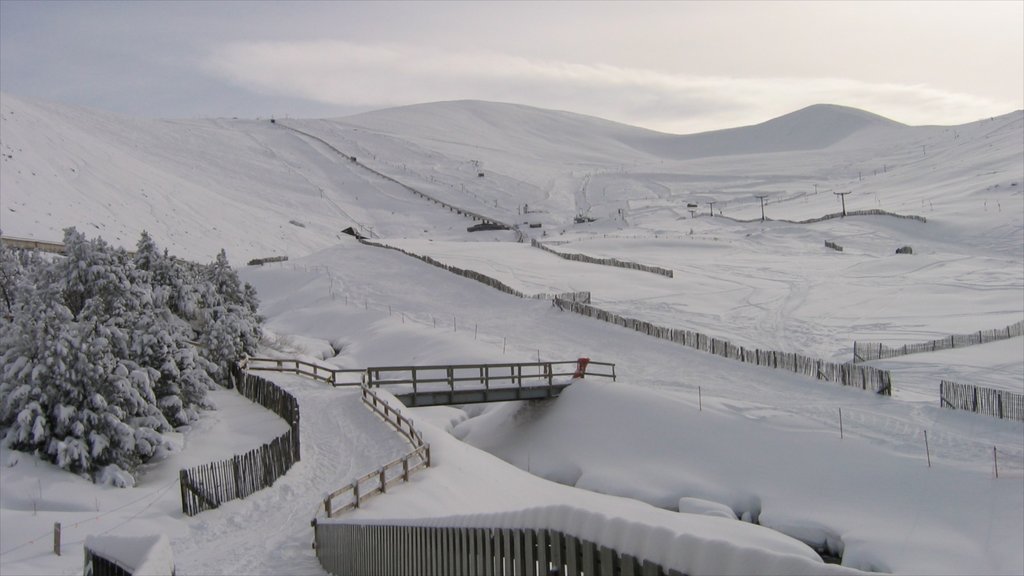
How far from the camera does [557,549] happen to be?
623 centimetres

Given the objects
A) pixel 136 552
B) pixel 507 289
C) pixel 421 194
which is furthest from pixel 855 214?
pixel 136 552

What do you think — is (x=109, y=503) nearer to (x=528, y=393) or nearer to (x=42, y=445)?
(x=42, y=445)

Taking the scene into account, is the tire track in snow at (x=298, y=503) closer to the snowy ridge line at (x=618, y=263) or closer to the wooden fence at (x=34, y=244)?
the wooden fence at (x=34, y=244)

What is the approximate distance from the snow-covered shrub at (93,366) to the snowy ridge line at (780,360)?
19.8 metres

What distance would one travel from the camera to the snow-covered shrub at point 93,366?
2202 cm

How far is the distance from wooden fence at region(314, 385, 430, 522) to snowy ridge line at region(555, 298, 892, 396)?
16538 millimetres

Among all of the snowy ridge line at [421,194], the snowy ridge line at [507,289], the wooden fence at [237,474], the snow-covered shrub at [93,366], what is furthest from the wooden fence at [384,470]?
the snowy ridge line at [421,194]

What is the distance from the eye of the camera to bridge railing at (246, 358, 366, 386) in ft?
106

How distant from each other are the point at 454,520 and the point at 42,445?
18.0 metres

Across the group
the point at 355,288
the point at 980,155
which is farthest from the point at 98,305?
the point at 980,155

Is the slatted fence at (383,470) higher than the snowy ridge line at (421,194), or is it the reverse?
the snowy ridge line at (421,194)

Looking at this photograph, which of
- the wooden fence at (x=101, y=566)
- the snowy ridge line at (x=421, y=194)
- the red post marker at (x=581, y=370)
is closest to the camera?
the wooden fence at (x=101, y=566)

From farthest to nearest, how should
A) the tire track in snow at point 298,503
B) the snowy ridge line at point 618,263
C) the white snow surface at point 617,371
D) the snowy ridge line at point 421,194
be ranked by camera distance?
1. the snowy ridge line at point 421,194
2. the snowy ridge line at point 618,263
3. the white snow surface at point 617,371
4. the tire track in snow at point 298,503

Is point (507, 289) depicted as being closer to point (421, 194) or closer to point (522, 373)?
point (522, 373)
